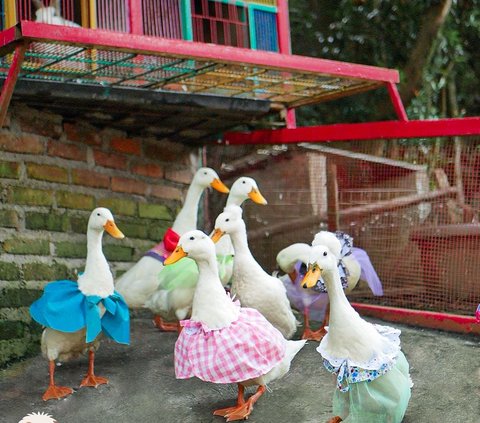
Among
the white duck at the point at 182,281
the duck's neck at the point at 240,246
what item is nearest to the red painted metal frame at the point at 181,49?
the white duck at the point at 182,281

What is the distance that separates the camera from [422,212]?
4988 millimetres

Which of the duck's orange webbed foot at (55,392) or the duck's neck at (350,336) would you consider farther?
the duck's orange webbed foot at (55,392)

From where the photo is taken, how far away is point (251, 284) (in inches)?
165

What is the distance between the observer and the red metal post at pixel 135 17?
4375 mm

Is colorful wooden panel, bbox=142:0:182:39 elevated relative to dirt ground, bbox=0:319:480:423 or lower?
elevated

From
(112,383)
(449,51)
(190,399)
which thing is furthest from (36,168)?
(449,51)

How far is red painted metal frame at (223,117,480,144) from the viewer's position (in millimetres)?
4711

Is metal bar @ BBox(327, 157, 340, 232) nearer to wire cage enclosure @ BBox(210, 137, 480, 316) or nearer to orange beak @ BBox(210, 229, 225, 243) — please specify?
wire cage enclosure @ BBox(210, 137, 480, 316)

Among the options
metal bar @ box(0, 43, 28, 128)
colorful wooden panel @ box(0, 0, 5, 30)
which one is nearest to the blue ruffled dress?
metal bar @ box(0, 43, 28, 128)

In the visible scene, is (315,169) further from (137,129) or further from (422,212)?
(137,129)

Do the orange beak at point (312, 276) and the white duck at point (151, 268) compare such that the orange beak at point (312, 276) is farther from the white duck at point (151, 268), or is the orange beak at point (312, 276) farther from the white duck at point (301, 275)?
the white duck at point (151, 268)

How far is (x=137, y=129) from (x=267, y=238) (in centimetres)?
130

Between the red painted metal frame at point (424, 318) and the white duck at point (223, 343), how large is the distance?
144 centimetres

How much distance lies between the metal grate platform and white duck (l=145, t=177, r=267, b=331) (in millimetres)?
749
